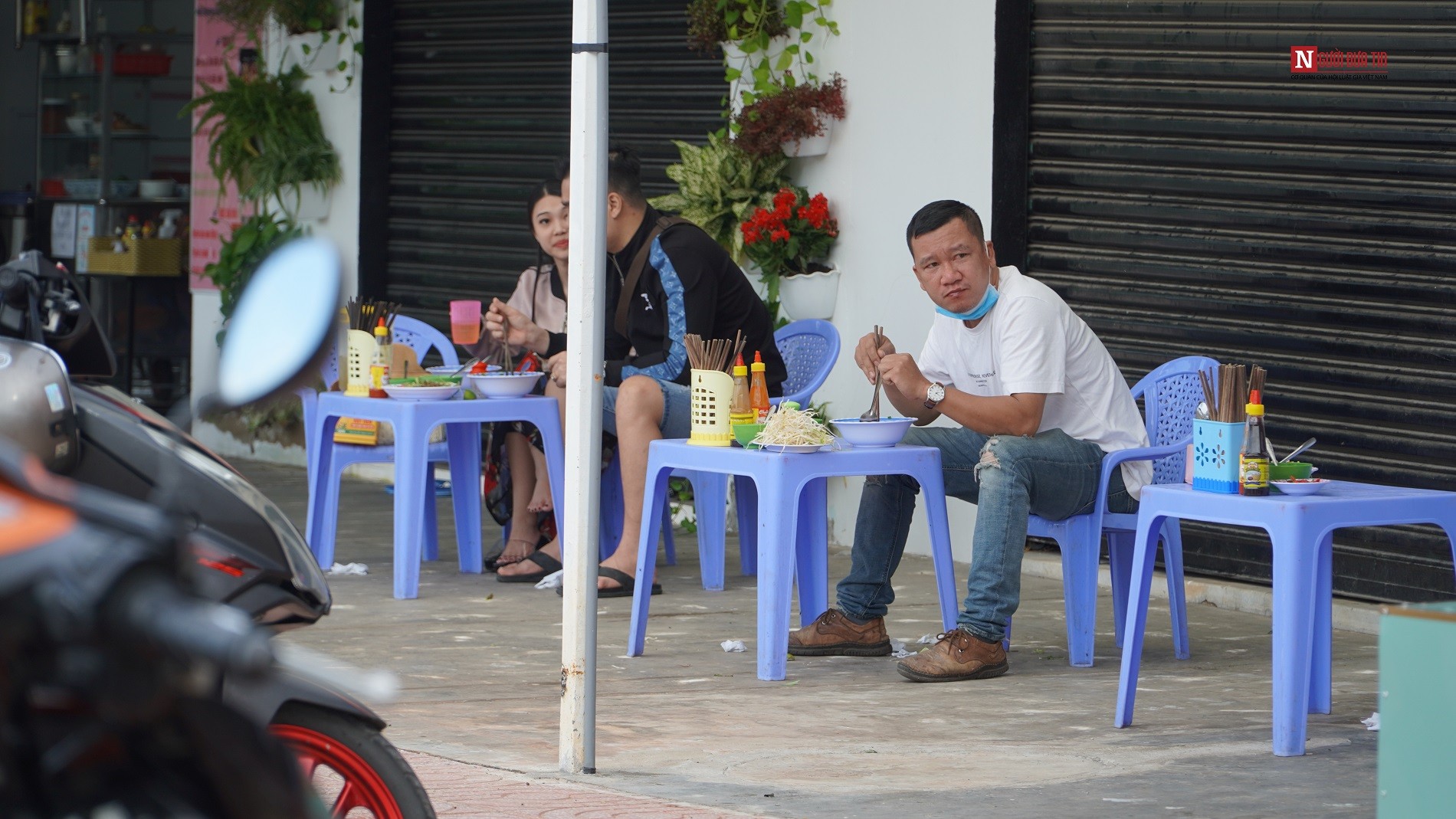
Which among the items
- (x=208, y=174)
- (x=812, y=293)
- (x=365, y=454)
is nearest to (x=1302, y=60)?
(x=812, y=293)

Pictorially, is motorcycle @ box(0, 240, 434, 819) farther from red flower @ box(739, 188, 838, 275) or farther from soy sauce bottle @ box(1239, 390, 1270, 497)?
red flower @ box(739, 188, 838, 275)

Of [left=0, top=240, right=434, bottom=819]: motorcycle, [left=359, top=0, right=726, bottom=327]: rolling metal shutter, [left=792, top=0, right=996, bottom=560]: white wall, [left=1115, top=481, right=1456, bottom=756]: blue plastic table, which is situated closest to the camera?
[left=0, top=240, right=434, bottom=819]: motorcycle

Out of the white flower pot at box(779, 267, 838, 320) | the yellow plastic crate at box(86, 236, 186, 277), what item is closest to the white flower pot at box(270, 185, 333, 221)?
the yellow plastic crate at box(86, 236, 186, 277)

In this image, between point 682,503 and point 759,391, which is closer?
point 759,391

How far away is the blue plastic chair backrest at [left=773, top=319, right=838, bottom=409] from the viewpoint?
6.86m

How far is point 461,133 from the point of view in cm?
1013

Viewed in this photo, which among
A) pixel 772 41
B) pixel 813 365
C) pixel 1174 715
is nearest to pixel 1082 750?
pixel 1174 715

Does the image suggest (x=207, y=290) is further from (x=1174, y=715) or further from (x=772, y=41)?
(x=1174, y=715)

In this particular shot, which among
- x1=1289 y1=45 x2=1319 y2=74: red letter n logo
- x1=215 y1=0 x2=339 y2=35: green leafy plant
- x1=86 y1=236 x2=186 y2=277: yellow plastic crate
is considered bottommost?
x1=86 y1=236 x2=186 y2=277: yellow plastic crate

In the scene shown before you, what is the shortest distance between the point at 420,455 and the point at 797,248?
232 cm

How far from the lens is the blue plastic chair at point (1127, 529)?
17.2 ft

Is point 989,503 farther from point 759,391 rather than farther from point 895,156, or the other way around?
point 895,156

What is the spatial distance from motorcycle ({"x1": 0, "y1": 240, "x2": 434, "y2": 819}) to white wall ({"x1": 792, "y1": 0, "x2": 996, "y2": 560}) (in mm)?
5373

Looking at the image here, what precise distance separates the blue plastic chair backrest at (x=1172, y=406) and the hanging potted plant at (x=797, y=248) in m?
2.52
